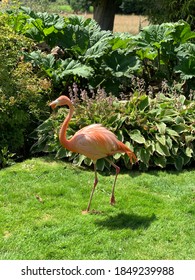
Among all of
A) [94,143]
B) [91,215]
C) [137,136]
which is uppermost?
[94,143]

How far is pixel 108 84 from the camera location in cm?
764

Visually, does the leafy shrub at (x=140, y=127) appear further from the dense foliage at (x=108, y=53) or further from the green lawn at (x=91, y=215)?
the dense foliage at (x=108, y=53)

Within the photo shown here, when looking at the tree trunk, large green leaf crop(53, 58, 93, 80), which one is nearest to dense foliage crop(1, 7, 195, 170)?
large green leaf crop(53, 58, 93, 80)

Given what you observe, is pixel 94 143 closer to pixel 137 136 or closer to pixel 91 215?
pixel 91 215

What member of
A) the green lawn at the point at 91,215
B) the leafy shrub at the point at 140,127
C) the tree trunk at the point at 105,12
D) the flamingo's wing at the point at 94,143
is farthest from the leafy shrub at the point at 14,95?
the tree trunk at the point at 105,12

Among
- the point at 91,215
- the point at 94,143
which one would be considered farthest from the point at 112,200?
the point at 94,143

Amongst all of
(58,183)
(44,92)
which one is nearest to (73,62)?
(44,92)

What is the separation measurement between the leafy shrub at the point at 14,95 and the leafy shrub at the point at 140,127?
0.99ft

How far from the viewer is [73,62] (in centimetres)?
730

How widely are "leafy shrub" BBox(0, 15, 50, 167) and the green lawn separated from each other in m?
0.51

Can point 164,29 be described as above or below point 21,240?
above

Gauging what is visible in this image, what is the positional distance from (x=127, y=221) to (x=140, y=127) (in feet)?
6.54

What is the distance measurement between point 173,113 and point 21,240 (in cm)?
329

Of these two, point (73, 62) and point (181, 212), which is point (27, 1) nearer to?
point (73, 62)
